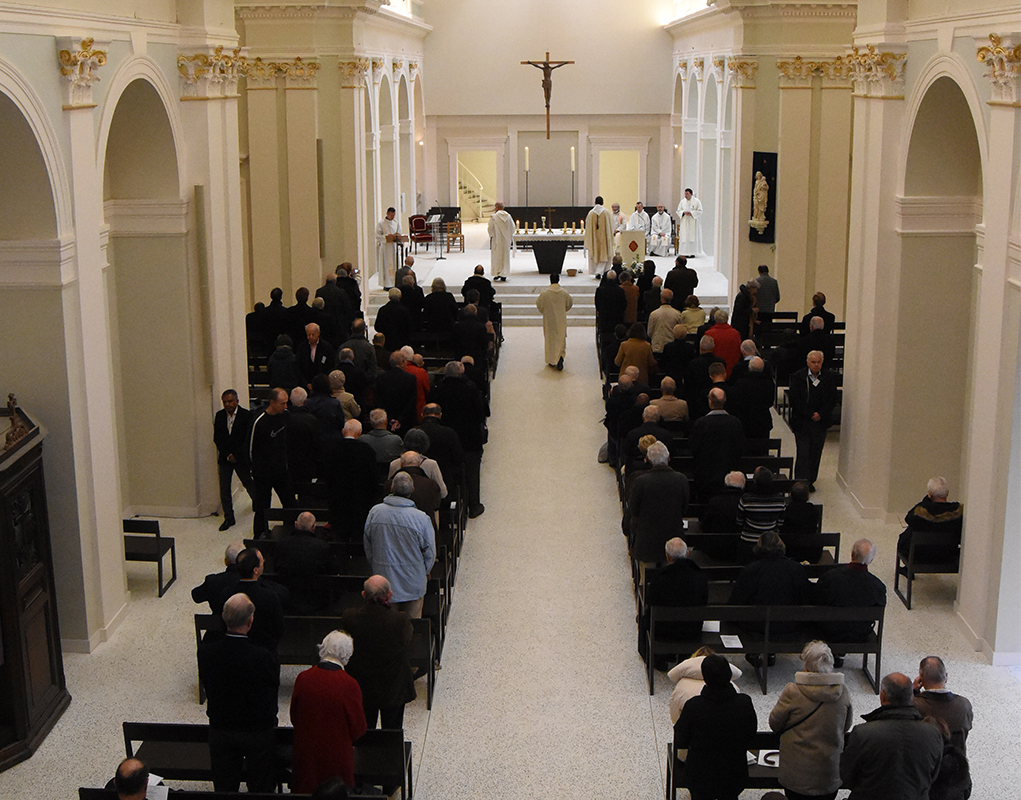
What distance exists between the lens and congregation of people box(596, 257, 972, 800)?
6.84 metres

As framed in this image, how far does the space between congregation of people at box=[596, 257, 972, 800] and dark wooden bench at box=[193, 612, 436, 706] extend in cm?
171

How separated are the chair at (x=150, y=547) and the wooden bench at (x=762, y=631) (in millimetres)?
4588

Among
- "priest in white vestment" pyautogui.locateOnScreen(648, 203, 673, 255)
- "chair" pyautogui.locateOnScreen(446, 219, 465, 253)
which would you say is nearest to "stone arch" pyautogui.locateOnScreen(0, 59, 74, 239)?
"chair" pyautogui.locateOnScreen(446, 219, 465, 253)

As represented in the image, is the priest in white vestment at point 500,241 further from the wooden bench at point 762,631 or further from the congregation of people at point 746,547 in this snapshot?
the wooden bench at point 762,631

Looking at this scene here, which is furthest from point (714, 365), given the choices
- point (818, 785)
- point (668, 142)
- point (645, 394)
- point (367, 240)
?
point (668, 142)

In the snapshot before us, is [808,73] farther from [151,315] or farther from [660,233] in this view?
[151,315]

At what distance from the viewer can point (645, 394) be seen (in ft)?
43.9

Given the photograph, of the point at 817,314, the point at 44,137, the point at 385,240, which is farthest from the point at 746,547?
the point at 385,240

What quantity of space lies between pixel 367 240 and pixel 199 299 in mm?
10356

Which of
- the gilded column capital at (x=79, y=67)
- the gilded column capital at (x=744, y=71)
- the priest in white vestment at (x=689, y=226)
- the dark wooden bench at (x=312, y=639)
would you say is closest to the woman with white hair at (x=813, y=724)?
the dark wooden bench at (x=312, y=639)

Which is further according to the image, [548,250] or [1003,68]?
[548,250]

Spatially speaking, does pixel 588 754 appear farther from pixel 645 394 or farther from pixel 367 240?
pixel 367 240

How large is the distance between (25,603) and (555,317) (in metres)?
11.4

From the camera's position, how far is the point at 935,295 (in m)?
12.7
